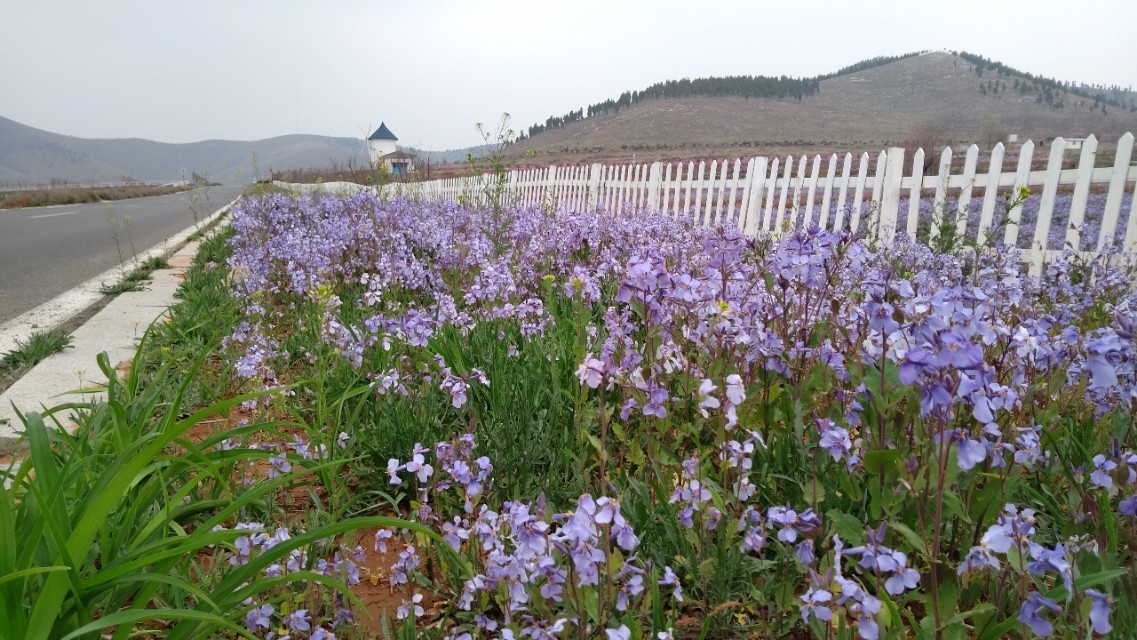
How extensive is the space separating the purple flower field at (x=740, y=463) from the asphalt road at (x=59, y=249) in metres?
4.37

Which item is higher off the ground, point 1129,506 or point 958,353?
point 958,353

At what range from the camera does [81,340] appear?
4.07 meters

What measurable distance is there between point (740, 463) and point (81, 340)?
4.21 metres

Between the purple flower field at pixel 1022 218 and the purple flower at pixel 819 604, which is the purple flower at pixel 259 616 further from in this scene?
the purple flower field at pixel 1022 218

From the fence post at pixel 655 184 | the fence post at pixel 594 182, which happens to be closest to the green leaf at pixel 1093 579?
the fence post at pixel 655 184

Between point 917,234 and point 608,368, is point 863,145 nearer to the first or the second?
point 917,234

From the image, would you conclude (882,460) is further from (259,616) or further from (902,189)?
(902,189)

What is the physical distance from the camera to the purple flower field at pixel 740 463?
126cm

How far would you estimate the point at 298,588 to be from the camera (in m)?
1.82

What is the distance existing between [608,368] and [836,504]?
83cm

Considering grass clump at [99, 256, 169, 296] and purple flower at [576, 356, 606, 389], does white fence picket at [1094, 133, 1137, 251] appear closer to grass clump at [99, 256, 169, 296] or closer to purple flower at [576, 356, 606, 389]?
purple flower at [576, 356, 606, 389]

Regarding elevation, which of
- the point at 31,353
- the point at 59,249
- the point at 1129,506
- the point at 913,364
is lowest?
the point at 59,249

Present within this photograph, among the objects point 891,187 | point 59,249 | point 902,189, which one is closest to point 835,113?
point 902,189

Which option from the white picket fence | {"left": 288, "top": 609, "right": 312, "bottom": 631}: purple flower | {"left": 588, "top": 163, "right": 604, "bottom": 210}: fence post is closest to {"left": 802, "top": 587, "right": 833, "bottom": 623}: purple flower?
{"left": 288, "top": 609, "right": 312, "bottom": 631}: purple flower
